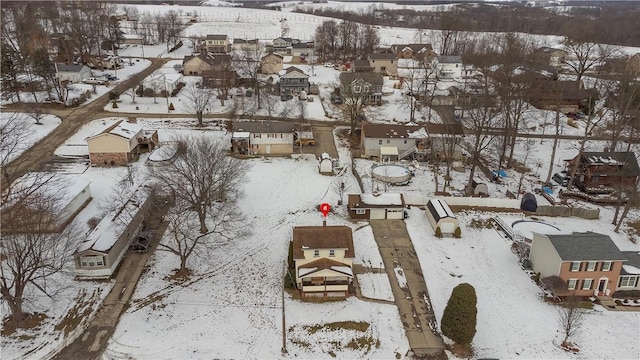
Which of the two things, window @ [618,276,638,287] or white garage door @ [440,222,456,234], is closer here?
window @ [618,276,638,287]

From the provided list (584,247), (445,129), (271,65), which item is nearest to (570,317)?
(584,247)

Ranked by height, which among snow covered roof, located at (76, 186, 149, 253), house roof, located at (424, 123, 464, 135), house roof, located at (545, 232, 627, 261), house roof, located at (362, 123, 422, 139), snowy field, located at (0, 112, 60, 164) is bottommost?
snow covered roof, located at (76, 186, 149, 253)

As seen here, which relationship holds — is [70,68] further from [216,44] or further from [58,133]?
[216,44]

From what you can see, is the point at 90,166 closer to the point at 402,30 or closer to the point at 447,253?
the point at 447,253

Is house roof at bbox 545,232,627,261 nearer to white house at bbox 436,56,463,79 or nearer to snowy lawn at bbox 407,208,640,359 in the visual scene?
snowy lawn at bbox 407,208,640,359

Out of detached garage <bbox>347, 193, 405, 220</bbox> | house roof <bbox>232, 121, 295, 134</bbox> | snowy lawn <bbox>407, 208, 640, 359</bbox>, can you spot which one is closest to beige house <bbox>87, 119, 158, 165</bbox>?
house roof <bbox>232, 121, 295, 134</bbox>

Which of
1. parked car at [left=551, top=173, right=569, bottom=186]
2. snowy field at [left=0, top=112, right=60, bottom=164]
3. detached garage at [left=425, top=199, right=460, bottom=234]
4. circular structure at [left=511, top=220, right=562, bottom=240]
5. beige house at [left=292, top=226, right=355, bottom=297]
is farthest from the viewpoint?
snowy field at [left=0, top=112, right=60, bottom=164]

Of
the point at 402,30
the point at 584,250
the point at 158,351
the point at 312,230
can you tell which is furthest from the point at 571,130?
the point at 402,30

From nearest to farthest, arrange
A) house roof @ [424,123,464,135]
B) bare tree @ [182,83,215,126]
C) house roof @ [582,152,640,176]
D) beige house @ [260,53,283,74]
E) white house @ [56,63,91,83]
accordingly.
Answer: house roof @ [582,152,640,176] → house roof @ [424,123,464,135] → bare tree @ [182,83,215,126] → white house @ [56,63,91,83] → beige house @ [260,53,283,74]
